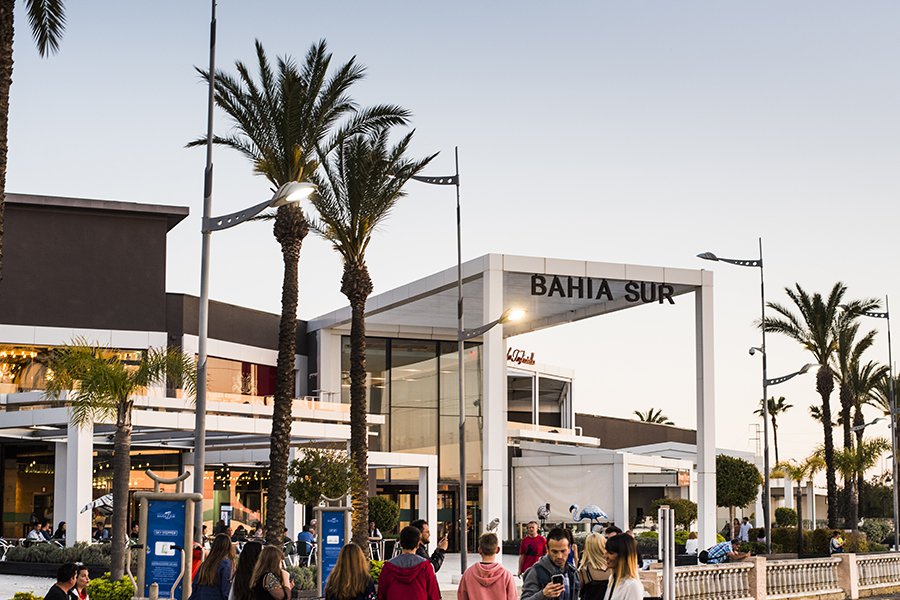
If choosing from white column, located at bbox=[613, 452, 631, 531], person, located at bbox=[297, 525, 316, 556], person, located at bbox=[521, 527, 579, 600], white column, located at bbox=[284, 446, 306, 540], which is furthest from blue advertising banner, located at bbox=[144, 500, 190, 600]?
white column, located at bbox=[613, 452, 631, 531]

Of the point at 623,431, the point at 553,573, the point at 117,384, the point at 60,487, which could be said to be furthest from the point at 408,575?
the point at 623,431

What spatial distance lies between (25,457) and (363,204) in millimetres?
21122

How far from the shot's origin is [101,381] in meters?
26.3

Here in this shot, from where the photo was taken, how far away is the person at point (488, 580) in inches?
407

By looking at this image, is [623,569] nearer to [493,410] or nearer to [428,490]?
[493,410]

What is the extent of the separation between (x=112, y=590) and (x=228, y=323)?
96.3 feet

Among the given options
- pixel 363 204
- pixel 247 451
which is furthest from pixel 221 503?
pixel 363 204

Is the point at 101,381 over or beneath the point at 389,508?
over

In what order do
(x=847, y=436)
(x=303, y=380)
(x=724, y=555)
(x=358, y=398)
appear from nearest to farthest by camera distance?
1. (x=724, y=555)
2. (x=358, y=398)
3. (x=303, y=380)
4. (x=847, y=436)

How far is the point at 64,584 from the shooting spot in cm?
1300

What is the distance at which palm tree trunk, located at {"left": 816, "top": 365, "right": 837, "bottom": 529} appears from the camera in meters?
57.8

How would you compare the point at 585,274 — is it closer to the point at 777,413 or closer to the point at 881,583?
the point at 881,583

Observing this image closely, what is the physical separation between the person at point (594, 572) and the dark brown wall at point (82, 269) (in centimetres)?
3972

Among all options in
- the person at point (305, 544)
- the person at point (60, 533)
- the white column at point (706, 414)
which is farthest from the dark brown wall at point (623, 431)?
the person at point (305, 544)
